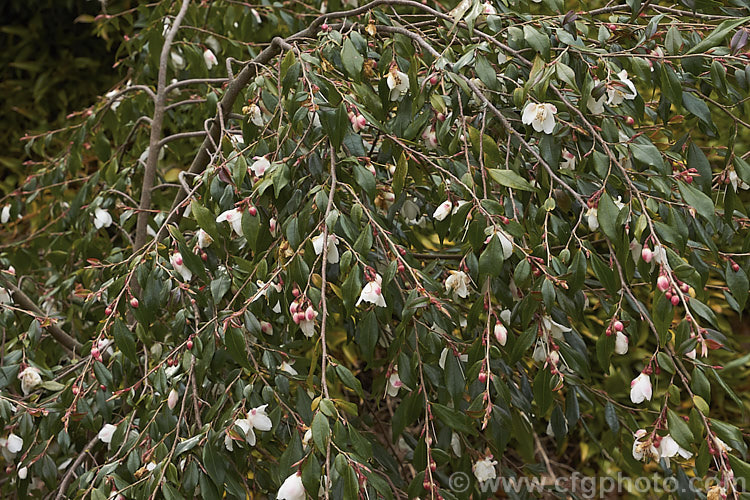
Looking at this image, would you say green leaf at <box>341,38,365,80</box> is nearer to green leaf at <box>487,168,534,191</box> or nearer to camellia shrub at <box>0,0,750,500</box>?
camellia shrub at <box>0,0,750,500</box>

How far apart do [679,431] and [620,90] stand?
1.51 feet

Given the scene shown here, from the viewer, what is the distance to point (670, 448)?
854mm

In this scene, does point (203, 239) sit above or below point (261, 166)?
below

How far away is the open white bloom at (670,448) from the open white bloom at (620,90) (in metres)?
0.46

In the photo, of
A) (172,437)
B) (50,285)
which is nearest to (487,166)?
(172,437)

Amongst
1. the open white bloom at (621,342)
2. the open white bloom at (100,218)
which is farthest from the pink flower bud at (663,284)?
the open white bloom at (100,218)

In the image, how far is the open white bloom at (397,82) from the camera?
3.38 ft

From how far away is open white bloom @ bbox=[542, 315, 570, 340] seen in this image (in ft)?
3.12

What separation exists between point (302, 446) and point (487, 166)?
466 millimetres

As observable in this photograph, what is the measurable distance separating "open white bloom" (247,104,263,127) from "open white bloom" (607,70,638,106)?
1.85 feet

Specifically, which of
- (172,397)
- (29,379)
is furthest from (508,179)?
(29,379)

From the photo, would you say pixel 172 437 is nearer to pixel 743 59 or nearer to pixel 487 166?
pixel 487 166

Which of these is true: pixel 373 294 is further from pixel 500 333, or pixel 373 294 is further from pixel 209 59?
pixel 209 59

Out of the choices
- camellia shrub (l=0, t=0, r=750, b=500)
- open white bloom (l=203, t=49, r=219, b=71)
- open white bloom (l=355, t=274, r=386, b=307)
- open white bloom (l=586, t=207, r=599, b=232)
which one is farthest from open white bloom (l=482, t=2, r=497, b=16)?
open white bloom (l=203, t=49, r=219, b=71)
